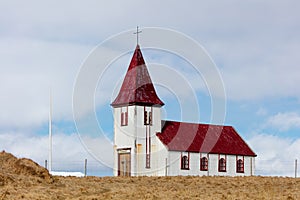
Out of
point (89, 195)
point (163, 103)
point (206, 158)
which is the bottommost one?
point (89, 195)

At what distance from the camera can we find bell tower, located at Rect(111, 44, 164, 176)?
59438mm

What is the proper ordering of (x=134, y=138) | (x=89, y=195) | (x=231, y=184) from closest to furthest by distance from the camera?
1. (x=89, y=195)
2. (x=231, y=184)
3. (x=134, y=138)

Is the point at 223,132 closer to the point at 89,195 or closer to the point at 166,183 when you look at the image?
the point at 166,183

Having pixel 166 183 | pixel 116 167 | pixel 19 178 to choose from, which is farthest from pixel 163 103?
pixel 19 178

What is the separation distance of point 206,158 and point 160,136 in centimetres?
490

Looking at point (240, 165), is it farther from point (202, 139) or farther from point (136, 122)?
point (136, 122)

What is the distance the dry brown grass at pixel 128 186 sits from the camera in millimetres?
29172

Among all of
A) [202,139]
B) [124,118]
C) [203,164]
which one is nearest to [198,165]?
[203,164]

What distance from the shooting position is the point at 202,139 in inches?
2525

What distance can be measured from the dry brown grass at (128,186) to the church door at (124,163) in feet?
66.3

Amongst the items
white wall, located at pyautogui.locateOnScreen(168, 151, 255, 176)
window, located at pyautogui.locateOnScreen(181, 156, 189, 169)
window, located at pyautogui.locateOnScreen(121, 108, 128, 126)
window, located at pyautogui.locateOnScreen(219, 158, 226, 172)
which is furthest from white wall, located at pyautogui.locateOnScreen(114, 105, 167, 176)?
window, located at pyautogui.locateOnScreen(219, 158, 226, 172)

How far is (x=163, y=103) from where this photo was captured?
61656 millimetres

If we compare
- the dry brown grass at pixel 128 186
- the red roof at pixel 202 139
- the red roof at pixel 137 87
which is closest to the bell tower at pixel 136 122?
the red roof at pixel 137 87

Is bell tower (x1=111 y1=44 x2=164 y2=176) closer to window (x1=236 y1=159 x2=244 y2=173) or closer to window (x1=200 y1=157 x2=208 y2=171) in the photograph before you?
window (x1=200 y1=157 x2=208 y2=171)
